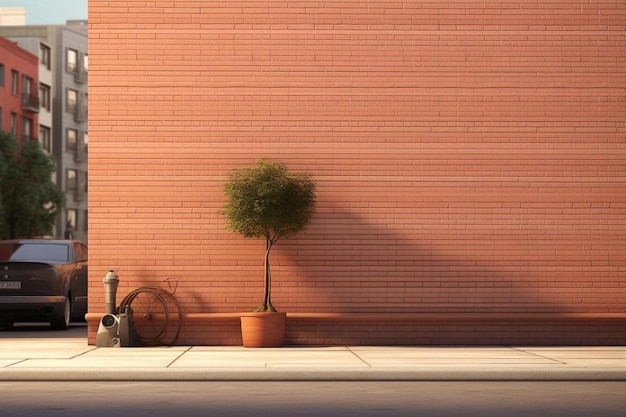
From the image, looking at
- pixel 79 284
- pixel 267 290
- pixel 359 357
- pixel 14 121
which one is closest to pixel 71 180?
pixel 14 121

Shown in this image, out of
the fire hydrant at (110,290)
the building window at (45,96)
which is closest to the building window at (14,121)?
the building window at (45,96)

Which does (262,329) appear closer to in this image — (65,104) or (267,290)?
(267,290)

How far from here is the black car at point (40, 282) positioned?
22.3 m

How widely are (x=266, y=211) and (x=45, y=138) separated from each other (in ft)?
226

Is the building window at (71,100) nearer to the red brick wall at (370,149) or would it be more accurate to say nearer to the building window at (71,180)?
the building window at (71,180)

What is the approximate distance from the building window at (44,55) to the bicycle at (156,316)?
68.6 meters

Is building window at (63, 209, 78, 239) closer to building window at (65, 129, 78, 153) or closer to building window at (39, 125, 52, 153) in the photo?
building window at (65, 129, 78, 153)

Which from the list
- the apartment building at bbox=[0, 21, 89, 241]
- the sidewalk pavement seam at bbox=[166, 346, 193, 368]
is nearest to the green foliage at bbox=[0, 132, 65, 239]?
the apartment building at bbox=[0, 21, 89, 241]

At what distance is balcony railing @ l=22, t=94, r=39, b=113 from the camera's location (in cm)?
7719

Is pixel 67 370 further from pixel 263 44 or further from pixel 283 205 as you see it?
pixel 263 44

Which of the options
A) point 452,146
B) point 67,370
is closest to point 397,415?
point 67,370

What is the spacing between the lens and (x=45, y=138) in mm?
84375

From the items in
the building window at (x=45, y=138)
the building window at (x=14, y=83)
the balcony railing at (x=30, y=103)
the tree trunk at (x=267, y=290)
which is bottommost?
the tree trunk at (x=267, y=290)

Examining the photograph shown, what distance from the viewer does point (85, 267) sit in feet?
80.8
